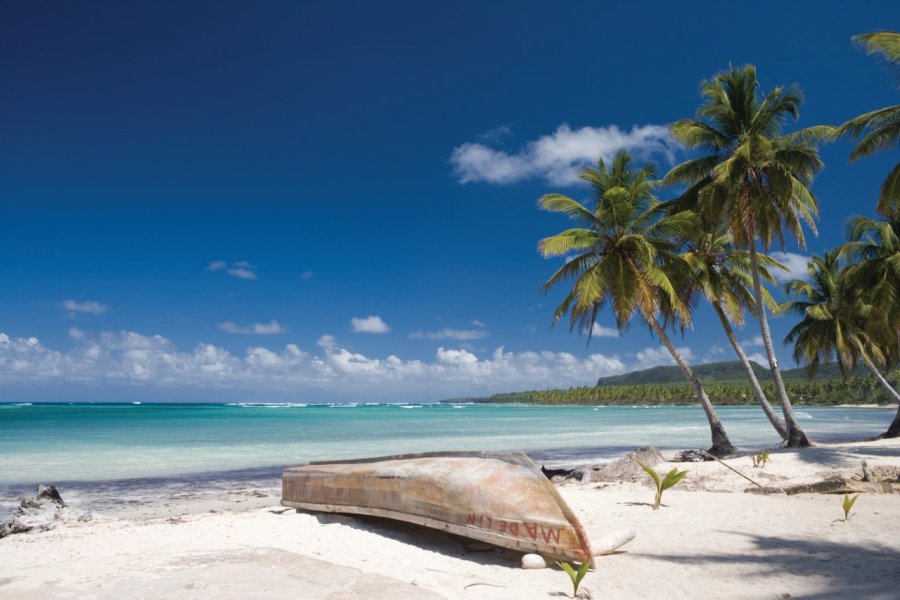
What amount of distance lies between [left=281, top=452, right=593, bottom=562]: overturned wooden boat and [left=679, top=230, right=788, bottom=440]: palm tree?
11118 mm

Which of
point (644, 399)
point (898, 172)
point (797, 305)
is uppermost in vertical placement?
point (898, 172)

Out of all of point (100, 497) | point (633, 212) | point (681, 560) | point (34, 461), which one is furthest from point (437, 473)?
point (34, 461)

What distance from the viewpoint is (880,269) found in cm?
1733

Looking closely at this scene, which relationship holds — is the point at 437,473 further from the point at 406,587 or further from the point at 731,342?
the point at 731,342

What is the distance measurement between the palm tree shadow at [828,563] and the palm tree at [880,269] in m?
13.0

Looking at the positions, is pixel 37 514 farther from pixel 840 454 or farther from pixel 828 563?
pixel 840 454

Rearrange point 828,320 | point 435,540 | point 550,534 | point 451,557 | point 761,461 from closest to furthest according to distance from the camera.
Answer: point 550,534
point 451,557
point 435,540
point 761,461
point 828,320

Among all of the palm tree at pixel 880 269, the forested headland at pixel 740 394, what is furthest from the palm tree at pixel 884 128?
the forested headland at pixel 740 394

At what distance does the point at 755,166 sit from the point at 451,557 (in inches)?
482

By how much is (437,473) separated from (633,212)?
36.8ft

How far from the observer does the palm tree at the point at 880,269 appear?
16891mm

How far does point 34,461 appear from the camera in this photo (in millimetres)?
17266

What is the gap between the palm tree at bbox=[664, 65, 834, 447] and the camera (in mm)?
13555

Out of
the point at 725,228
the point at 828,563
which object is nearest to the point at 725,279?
the point at 725,228
